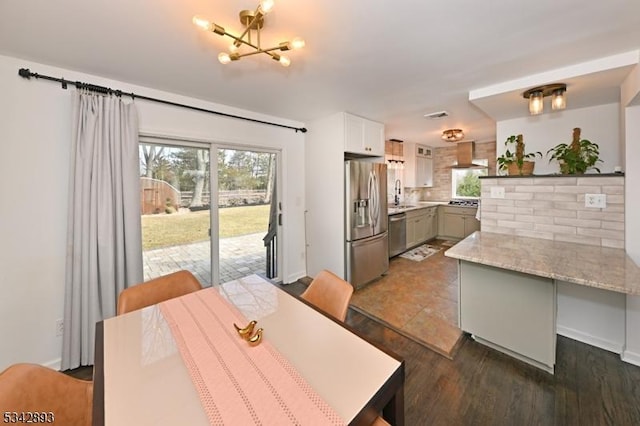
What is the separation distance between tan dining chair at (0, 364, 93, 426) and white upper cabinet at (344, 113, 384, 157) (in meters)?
3.03

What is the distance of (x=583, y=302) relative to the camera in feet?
7.24

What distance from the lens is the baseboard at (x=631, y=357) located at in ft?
6.18

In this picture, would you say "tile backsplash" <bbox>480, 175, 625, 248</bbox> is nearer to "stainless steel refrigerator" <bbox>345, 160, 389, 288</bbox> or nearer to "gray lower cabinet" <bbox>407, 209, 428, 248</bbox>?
"stainless steel refrigerator" <bbox>345, 160, 389, 288</bbox>

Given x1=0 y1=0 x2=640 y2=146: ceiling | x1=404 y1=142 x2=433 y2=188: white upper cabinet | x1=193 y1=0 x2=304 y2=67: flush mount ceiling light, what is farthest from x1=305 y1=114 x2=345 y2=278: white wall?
x1=404 y1=142 x2=433 y2=188: white upper cabinet

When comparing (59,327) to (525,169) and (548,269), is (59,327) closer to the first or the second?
(548,269)

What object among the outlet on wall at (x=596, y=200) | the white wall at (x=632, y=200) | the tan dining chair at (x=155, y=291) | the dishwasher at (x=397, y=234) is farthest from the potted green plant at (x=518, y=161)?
the tan dining chair at (x=155, y=291)

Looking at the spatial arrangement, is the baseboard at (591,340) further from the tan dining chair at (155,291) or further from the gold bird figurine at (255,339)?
the tan dining chair at (155,291)

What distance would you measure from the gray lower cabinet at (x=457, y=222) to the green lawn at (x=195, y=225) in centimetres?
443

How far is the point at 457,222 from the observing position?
18.6 feet

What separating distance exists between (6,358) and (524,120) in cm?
522

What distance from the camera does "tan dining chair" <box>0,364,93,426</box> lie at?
831mm

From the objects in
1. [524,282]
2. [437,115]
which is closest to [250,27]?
[524,282]

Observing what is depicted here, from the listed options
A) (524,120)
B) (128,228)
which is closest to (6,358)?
(128,228)

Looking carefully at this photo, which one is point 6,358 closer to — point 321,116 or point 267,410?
point 267,410
